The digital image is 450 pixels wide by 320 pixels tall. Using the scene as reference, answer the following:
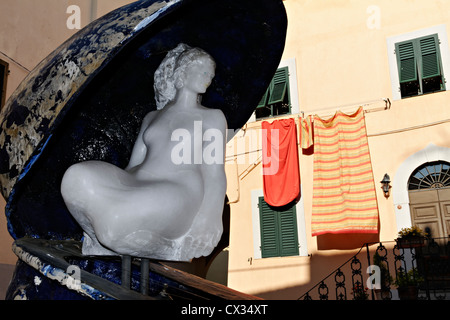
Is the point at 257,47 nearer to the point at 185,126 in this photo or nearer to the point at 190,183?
the point at 185,126

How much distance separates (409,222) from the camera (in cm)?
973

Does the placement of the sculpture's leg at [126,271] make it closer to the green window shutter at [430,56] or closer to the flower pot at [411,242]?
the flower pot at [411,242]

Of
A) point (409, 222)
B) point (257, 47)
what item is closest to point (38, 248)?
point (257, 47)

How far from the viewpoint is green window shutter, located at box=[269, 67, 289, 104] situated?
1155 centimetres

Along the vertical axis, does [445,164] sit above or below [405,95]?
below

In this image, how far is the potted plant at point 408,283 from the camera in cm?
802

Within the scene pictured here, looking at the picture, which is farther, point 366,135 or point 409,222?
point 366,135

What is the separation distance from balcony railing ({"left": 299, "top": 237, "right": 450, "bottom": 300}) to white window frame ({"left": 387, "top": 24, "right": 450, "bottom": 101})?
3.14m

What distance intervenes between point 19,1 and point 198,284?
17.6 feet

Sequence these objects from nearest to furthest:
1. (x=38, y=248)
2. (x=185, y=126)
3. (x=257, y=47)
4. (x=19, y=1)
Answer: (x=38, y=248)
(x=185, y=126)
(x=257, y=47)
(x=19, y=1)

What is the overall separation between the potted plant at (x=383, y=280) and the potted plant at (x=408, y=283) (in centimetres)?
17

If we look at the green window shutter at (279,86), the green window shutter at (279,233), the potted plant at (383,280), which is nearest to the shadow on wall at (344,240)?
the green window shutter at (279,233)

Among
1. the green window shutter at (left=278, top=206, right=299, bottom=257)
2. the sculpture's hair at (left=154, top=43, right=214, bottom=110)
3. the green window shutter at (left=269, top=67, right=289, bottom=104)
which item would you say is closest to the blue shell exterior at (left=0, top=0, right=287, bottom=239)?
the sculpture's hair at (left=154, top=43, right=214, bottom=110)

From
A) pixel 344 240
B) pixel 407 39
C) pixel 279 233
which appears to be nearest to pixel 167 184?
pixel 344 240
